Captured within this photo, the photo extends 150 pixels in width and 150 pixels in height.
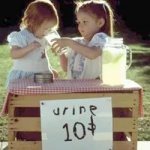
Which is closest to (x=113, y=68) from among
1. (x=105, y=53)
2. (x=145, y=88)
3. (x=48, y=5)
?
(x=105, y=53)

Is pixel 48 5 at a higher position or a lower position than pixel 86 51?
higher

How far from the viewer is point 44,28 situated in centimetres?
388

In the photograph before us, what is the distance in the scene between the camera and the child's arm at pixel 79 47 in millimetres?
3594

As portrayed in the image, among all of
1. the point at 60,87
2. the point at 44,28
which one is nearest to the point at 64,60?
the point at 44,28

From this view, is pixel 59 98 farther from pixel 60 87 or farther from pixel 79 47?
pixel 79 47

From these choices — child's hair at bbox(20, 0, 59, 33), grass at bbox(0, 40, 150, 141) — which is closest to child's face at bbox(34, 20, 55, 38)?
child's hair at bbox(20, 0, 59, 33)

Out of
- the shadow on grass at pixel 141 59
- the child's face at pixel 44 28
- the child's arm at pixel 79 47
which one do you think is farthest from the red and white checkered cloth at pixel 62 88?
the shadow on grass at pixel 141 59

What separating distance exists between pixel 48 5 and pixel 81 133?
0.89 meters

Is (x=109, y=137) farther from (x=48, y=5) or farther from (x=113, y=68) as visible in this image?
(x=48, y=5)

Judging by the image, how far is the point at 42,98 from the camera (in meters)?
3.36

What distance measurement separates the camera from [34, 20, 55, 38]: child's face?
3.83m

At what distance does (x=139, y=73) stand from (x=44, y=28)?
410 cm

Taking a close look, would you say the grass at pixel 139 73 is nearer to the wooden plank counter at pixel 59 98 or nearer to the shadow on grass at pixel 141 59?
the shadow on grass at pixel 141 59

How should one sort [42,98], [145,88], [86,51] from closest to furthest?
[42,98], [86,51], [145,88]
